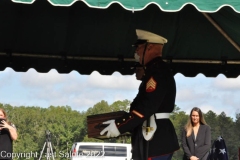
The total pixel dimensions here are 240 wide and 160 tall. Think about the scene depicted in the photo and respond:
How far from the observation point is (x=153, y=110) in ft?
12.4

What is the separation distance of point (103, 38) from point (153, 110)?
2.88 metres

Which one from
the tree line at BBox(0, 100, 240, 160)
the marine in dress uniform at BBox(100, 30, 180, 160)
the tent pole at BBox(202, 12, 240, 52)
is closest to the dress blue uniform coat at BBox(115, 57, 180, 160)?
the marine in dress uniform at BBox(100, 30, 180, 160)

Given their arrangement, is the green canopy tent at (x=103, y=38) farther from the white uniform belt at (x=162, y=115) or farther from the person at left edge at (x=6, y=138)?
the white uniform belt at (x=162, y=115)

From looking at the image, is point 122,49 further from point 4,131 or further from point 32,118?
point 32,118

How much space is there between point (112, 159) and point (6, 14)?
1777 centimetres

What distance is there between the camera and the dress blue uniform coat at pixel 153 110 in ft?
12.5

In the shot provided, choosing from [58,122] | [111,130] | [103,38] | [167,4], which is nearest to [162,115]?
[111,130]

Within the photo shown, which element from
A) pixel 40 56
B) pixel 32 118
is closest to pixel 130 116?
pixel 40 56

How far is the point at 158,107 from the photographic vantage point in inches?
152

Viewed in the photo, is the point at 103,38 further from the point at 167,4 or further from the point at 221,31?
the point at 167,4

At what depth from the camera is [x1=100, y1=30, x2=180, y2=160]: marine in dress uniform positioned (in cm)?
380

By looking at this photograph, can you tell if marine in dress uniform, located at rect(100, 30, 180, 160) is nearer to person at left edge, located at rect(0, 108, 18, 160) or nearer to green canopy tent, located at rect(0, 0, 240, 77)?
green canopy tent, located at rect(0, 0, 240, 77)

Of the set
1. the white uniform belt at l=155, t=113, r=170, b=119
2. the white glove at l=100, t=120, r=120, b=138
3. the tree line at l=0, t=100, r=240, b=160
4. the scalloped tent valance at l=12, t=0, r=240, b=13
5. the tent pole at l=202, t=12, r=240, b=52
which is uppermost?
the tree line at l=0, t=100, r=240, b=160

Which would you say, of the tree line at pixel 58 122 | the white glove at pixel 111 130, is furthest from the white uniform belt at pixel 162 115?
the tree line at pixel 58 122
